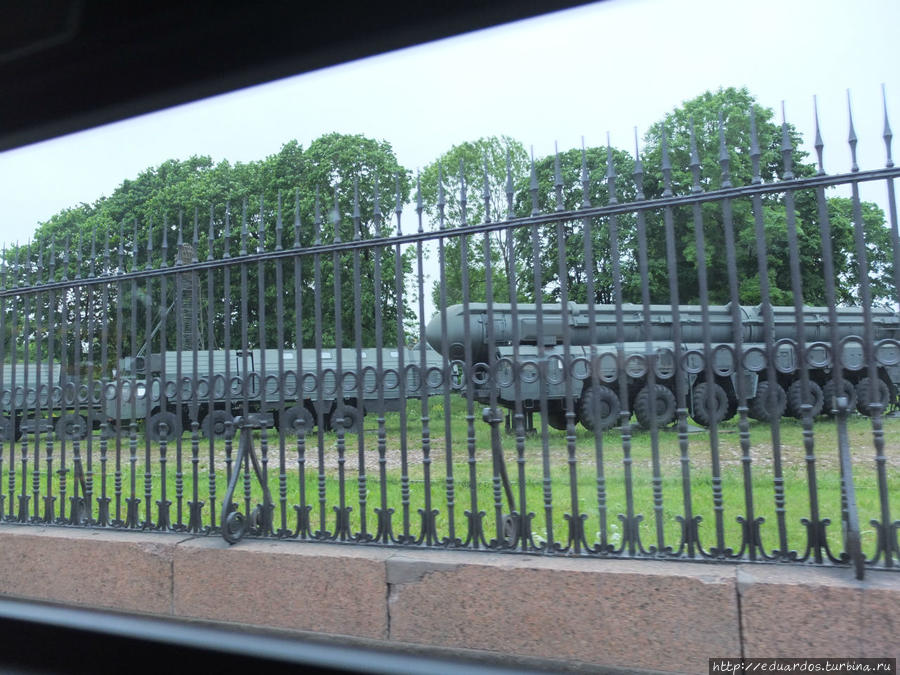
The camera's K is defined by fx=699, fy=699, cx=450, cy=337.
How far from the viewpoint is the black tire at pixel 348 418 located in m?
3.64

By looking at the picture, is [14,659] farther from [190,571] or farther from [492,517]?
[492,517]

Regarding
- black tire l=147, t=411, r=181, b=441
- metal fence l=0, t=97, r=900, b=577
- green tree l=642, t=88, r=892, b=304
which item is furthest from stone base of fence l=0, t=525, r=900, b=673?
green tree l=642, t=88, r=892, b=304

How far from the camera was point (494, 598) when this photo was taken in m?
3.09

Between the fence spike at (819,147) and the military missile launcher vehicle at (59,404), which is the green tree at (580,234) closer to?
the fence spike at (819,147)

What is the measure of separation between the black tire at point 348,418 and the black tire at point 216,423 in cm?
71

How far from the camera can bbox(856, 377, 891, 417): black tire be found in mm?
2773

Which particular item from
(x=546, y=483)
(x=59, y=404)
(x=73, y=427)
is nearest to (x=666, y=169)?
(x=546, y=483)

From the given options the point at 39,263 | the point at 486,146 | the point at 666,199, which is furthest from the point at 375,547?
the point at 486,146

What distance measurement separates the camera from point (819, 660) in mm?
2578

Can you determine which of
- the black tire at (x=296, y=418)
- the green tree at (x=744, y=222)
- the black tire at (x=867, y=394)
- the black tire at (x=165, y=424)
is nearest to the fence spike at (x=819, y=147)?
the black tire at (x=867, y=394)

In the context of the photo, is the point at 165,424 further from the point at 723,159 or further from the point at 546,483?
the point at 723,159

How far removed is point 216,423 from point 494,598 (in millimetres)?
2006

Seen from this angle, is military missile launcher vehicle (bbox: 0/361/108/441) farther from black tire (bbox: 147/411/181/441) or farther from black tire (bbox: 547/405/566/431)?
black tire (bbox: 547/405/566/431)

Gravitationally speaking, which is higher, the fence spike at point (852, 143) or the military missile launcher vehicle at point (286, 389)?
the fence spike at point (852, 143)
